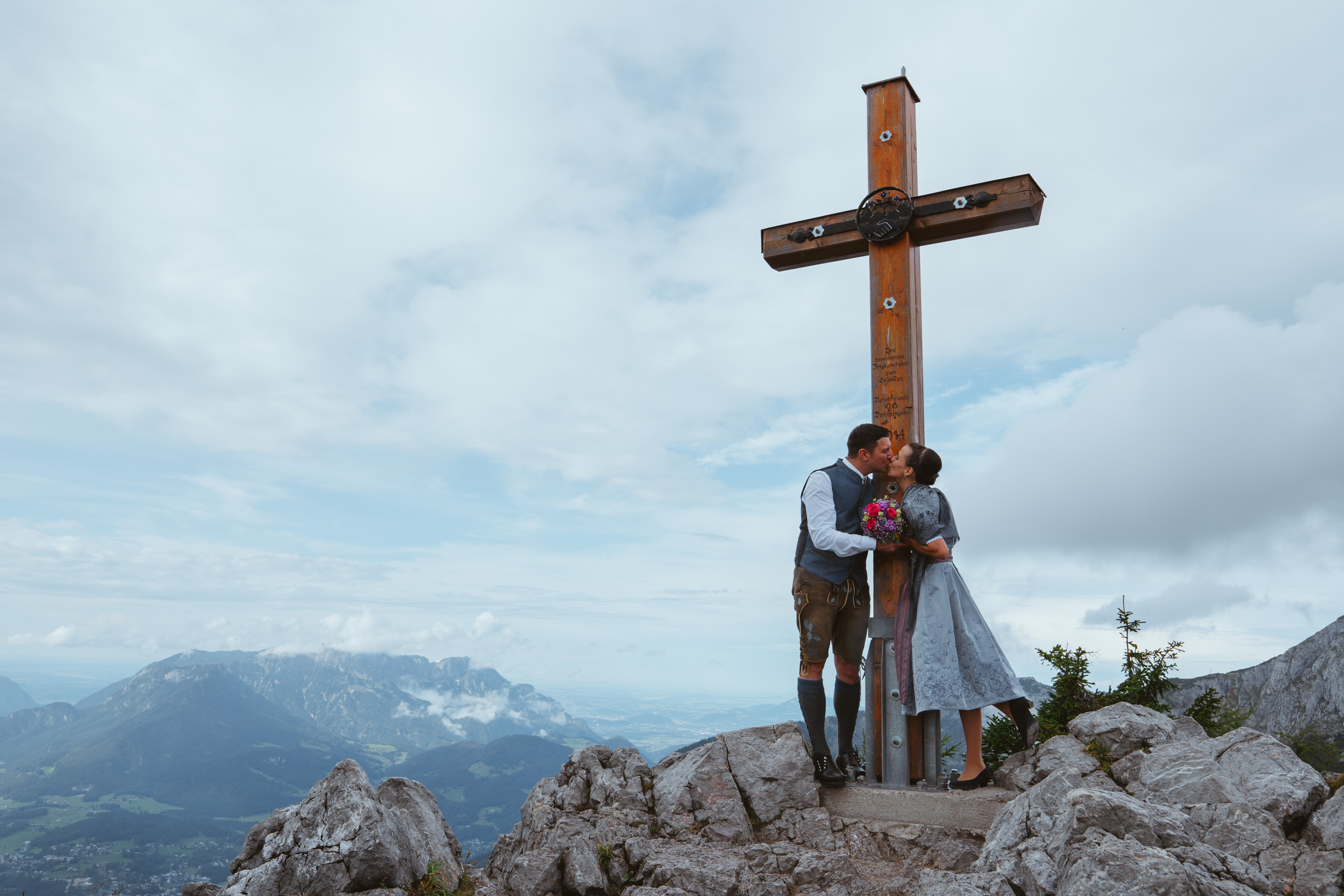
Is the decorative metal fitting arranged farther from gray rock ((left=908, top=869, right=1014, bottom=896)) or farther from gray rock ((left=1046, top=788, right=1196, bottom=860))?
gray rock ((left=908, top=869, right=1014, bottom=896))

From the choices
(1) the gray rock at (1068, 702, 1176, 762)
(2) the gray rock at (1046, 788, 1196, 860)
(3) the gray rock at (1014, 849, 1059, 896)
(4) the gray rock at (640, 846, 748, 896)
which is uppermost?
(1) the gray rock at (1068, 702, 1176, 762)

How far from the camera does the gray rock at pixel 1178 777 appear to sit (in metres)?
5.35

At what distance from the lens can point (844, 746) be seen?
25.2 feet

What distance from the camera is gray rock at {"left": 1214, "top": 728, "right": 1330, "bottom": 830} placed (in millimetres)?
5066

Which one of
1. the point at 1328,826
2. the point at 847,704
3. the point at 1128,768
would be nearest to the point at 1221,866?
the point at 1328,826

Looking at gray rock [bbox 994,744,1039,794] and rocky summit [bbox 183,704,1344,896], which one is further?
gray rock [bbox 994,744,1039,794]

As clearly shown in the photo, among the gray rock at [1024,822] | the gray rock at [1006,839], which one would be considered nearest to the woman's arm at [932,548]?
the gray rock at [1024,822]

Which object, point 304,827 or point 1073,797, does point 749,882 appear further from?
point 304,827

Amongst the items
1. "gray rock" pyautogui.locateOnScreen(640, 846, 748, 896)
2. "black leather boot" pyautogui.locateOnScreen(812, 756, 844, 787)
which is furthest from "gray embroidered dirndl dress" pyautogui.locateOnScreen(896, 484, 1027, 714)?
"gray rock" pyautogui.locateOnScreen(640, 846, 748, 896)

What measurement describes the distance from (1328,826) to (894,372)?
16.1ft

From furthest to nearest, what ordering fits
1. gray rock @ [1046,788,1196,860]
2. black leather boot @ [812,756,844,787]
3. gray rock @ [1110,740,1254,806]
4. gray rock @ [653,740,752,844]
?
black leather boot @ [812,756,844,787], gray rock @ [653,740,752,844], gray rock @ [1110,740,1254,806], gray rock @ [1046,788,1196,860]

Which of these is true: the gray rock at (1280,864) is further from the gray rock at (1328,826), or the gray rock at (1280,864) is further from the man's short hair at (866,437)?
the man's short hair at (866,437)

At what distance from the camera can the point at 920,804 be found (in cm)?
673

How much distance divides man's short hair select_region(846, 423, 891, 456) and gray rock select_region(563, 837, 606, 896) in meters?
4.22
